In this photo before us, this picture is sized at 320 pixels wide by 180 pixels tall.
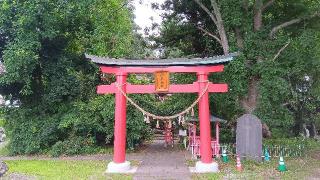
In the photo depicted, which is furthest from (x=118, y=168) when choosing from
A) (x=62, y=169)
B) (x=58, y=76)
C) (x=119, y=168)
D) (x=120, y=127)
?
(x=58, y=76)

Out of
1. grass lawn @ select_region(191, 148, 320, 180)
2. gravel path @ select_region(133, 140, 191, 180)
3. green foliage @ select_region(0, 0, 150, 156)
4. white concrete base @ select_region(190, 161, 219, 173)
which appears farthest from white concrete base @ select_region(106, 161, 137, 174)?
green foliage @ select_region(0, 0, 150, 156)

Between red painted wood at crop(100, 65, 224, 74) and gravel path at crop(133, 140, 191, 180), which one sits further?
red painted wood at crop(100, 65, 224, 74)

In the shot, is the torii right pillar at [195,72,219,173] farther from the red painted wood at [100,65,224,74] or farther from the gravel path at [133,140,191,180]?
the gravel path at [133,140,191,180]

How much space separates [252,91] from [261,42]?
2578mm

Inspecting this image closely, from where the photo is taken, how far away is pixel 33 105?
20781mm

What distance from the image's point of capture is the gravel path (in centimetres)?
1272

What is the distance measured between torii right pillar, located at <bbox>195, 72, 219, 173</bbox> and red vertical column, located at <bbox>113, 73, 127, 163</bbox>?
117 inches

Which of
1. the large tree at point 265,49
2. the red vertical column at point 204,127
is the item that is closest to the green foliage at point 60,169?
the red vertical column at point 204,127

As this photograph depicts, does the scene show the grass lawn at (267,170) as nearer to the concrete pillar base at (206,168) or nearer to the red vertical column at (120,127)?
the concrete pillar base at (206,168)

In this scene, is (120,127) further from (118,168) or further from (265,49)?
(265,49)

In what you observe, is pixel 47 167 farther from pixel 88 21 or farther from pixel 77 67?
pixel 88 21

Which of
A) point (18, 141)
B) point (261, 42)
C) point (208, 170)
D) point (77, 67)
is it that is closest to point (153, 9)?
point (77, 67)

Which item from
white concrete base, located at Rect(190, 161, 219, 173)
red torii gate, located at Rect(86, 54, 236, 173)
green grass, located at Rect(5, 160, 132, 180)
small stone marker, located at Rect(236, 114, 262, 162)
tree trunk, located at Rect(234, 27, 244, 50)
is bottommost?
green grass, located at Rect(5, 160, 132, 180)

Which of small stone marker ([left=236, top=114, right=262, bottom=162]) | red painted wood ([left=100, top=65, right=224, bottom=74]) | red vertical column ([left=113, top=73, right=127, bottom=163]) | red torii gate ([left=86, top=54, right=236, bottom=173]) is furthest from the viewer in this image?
small stone marker ([left=236, top=114, right=262, bottom=162])
